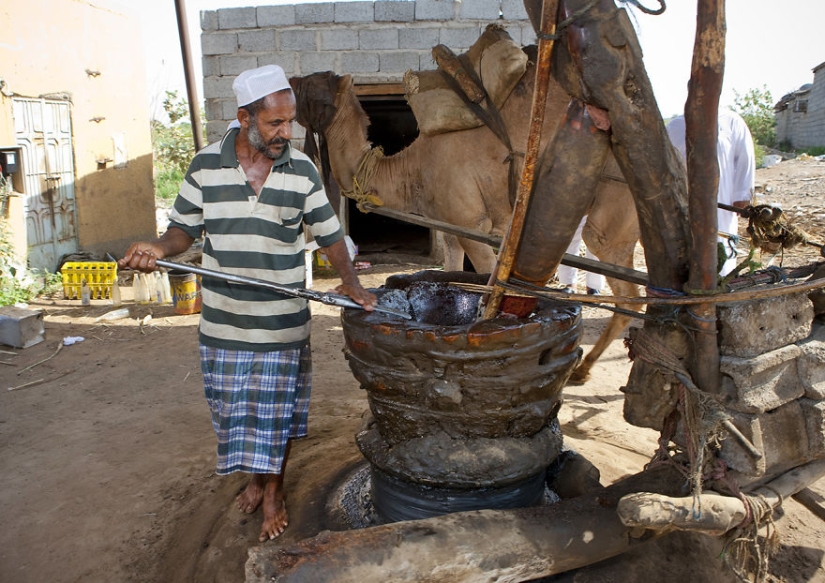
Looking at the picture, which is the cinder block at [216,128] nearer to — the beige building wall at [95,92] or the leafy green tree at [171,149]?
the beige building wall at [95,92]

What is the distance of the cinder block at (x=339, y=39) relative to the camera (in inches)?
305

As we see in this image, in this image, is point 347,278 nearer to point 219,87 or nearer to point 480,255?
point 480,255

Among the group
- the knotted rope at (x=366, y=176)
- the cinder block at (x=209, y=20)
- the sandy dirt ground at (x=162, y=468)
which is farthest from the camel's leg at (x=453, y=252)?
the cinder block at (x=209, y=20)

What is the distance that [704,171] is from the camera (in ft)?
6.32

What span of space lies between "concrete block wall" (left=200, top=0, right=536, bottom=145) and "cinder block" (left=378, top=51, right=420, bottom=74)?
0.04 ft

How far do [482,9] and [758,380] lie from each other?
20.8 feet

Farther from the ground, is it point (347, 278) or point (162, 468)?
point (347, 278)

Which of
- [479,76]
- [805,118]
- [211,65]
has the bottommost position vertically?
[479,76]

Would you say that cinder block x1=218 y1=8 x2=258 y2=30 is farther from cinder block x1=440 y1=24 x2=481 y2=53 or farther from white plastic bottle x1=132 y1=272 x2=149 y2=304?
white plastic bottle x1=132 y1=272 x2=149 y2=304

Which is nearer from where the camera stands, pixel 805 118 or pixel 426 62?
pixel 426 62

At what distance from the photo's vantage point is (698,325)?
2.09 metres

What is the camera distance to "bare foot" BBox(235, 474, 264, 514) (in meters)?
3.00

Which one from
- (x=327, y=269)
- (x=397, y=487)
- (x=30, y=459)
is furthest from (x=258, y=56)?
(x=397, y=487)

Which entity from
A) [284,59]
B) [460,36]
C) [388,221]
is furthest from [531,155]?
[388,221]
